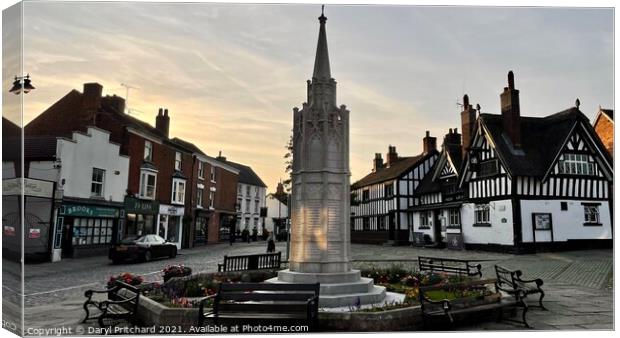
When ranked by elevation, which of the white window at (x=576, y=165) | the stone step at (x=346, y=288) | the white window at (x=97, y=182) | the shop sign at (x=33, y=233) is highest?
the white window at (x=576, y=165)

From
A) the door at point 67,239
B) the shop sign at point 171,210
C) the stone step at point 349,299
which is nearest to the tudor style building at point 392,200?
the shop sign at point 171,210

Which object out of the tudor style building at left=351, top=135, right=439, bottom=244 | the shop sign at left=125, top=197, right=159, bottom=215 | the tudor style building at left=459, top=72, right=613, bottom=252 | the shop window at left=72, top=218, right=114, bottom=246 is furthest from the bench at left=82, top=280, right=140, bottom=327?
the tudor style building at left=351, top=135, right=439, bottom=244

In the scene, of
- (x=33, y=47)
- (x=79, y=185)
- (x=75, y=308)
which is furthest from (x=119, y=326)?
(x=79, y=185)

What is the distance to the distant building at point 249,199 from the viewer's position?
2058 inches

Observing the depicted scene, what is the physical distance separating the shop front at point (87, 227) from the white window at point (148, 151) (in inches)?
152

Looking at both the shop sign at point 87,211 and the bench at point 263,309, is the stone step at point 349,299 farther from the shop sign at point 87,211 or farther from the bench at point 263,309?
the shop sign at point 87,211

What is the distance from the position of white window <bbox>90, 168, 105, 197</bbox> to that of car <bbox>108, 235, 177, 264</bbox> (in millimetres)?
2704

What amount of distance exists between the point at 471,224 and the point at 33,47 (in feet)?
84.3

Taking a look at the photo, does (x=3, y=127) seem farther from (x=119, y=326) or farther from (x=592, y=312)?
(x=592, y=312)

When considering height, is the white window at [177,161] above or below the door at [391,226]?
above

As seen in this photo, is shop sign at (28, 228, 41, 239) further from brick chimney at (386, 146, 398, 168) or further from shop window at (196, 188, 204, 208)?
brick chimney at (386, 146, 398, 168)

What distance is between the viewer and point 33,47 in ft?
24.7

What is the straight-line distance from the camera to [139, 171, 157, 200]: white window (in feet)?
84.5

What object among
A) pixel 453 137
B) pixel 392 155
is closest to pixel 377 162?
pixel 392 155
